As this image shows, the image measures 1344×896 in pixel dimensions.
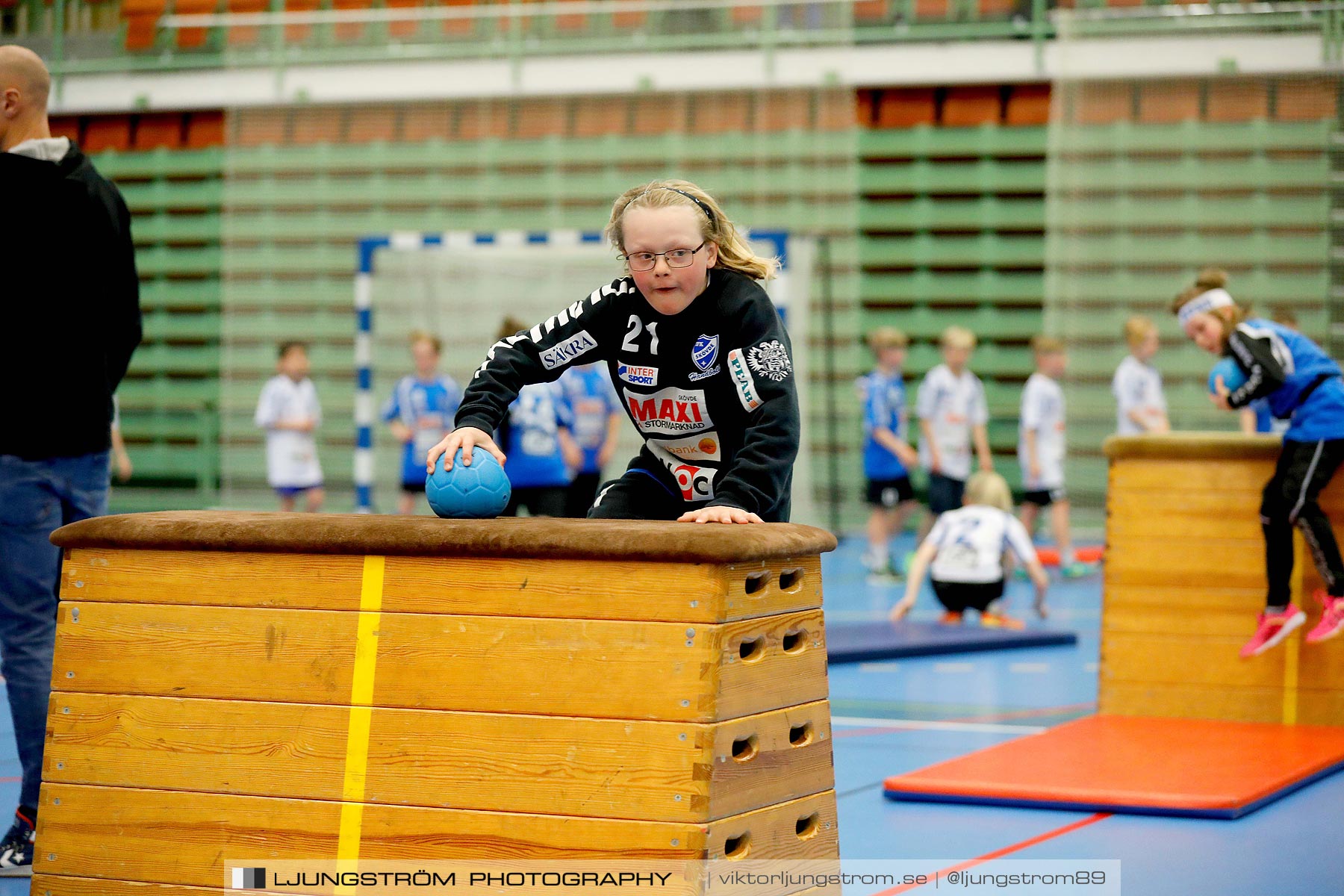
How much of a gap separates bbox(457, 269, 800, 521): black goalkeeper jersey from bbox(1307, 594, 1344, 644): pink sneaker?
3.09 metres

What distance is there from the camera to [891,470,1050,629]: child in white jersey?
27.0ft

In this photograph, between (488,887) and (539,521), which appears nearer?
(488,887)

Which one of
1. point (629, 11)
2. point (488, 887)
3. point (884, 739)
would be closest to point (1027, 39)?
point (629, 11)

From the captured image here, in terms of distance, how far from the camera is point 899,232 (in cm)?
1572

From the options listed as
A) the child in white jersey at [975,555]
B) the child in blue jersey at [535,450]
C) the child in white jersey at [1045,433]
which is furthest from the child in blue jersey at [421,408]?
the child in white jersey at [1045,433]

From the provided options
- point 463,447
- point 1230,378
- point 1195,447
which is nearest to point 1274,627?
point 1195,447

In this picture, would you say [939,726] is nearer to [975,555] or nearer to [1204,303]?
[1204,303]

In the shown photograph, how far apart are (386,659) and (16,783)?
2.45 metres

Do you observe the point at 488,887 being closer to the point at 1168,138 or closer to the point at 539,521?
the point at 539,521

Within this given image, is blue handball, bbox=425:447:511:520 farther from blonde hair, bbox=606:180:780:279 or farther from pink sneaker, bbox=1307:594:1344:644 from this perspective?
pink sneaker, bbox=1307:594:1344:644

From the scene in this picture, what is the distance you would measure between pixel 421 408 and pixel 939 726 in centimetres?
557

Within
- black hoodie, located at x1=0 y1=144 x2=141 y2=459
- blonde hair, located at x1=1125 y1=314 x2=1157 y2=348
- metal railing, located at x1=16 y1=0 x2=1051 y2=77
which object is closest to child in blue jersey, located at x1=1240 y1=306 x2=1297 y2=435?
blonde hair, located at x1=1125 y1=314 x2=1157 y2=348

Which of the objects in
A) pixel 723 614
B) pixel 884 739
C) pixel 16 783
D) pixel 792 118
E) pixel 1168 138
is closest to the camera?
pixel 723 614

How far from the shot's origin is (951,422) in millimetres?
10938
